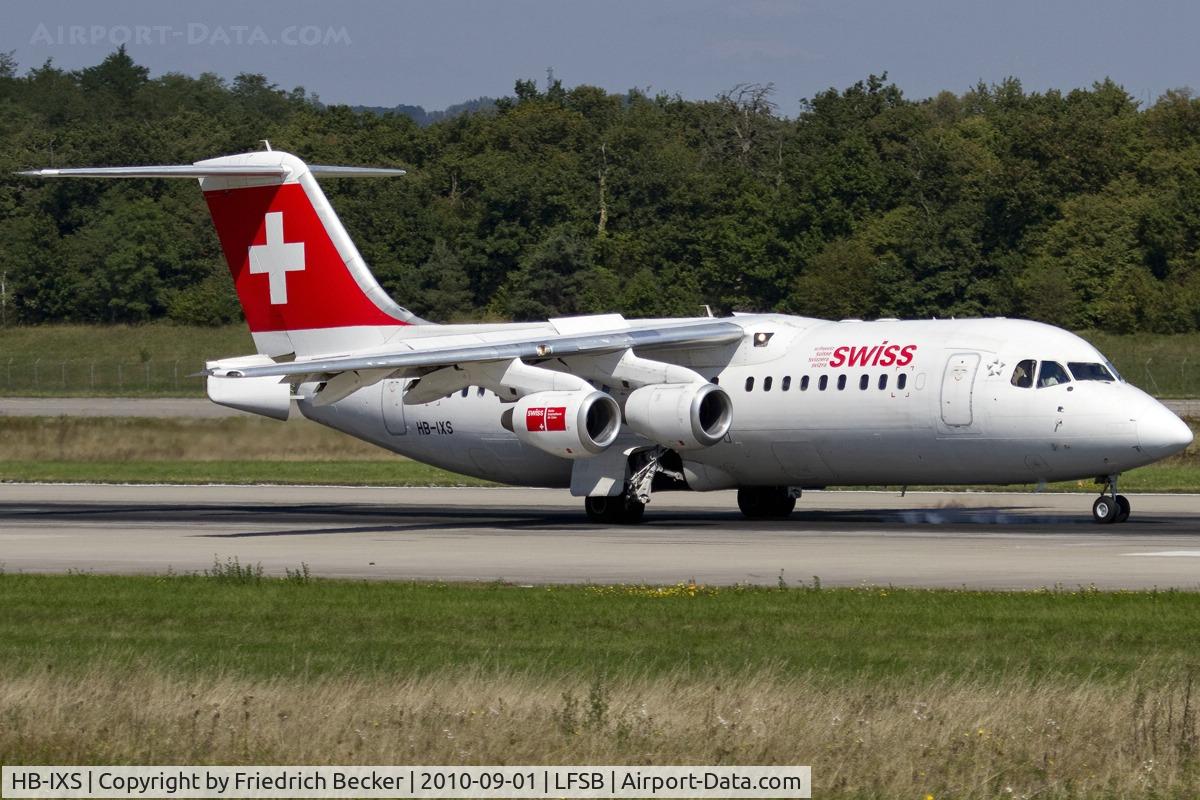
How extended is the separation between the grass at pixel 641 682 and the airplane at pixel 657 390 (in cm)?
980

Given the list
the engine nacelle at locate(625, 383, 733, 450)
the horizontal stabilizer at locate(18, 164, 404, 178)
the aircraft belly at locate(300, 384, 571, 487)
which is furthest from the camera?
the aircraft belly at locate(300, 384, 571, 487)

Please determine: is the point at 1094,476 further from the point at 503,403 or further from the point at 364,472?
the point at 364,472

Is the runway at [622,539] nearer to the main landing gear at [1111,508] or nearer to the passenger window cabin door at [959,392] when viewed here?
the main landing gear at [1111,508]

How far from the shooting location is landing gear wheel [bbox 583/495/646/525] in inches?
1271

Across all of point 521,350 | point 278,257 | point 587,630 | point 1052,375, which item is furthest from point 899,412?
point 587,630

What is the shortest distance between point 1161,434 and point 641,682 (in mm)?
16517

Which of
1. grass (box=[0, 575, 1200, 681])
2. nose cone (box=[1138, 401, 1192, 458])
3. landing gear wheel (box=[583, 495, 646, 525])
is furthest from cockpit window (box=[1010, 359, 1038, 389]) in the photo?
grass (box=[0, 575, 1200, 681])

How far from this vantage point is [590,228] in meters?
97.6

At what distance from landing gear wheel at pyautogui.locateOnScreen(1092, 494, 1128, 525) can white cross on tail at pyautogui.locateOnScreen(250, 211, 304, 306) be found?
48.5 ft

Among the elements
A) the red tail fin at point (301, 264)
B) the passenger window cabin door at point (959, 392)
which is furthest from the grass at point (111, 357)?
the passenger window cabin door at point (959, 392)

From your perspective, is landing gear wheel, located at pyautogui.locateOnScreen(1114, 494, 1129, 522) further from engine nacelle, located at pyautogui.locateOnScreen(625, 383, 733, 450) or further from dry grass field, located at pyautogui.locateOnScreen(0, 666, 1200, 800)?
dry grass field, located at pyautogui.locateOnScreen(0, 666, 1200, 800)

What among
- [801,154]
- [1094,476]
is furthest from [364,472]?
[801,154]

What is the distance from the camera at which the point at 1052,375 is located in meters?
29.3

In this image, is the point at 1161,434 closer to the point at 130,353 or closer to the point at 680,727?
the point at 680,727
